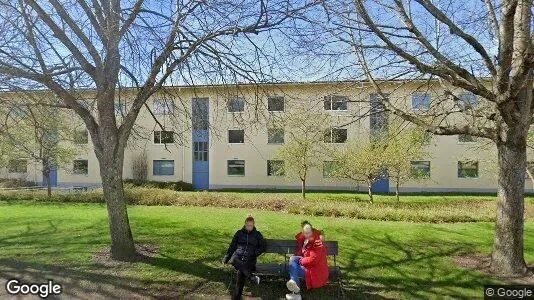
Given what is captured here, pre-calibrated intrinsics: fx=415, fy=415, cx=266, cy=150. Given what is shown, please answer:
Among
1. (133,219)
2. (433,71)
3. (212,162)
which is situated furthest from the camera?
(212,162)

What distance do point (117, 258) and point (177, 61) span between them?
3847 mm

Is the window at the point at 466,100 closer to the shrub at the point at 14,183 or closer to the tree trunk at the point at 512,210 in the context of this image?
the tree trunk at the point at 512,210

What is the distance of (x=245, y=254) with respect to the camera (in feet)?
21.9

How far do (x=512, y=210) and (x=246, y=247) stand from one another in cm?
476

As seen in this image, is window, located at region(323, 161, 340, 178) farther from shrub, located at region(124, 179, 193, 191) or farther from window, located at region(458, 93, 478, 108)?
window, located at region(458, 93, 478, 108)

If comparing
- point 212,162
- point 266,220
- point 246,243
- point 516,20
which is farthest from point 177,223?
point 212,162

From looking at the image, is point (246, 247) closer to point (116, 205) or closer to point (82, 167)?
point (116, 205)

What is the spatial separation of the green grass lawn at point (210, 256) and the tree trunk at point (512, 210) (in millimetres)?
654

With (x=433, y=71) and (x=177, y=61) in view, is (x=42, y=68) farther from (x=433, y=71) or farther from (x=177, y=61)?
(x=433, y=71)

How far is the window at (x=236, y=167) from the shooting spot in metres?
34.6

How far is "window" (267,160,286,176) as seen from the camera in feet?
91.7

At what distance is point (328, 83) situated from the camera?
10.0m

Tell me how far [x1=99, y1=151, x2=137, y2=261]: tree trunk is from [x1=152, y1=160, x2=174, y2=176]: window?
92.2ft

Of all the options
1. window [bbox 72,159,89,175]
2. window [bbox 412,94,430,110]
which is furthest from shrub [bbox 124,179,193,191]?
window [bbox 412,94,430,110]
